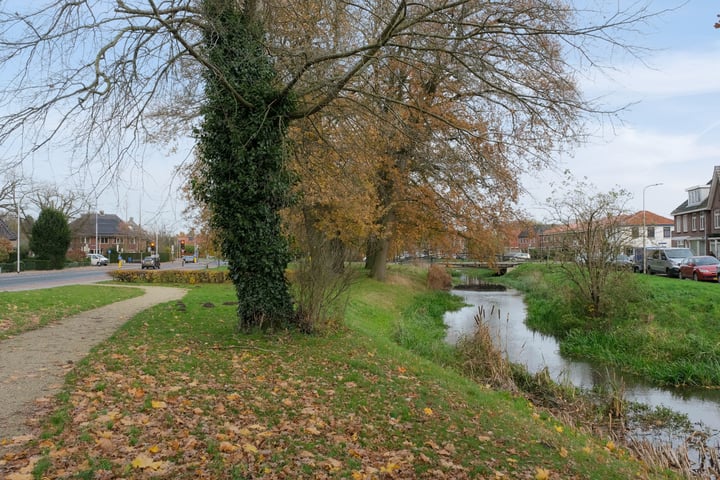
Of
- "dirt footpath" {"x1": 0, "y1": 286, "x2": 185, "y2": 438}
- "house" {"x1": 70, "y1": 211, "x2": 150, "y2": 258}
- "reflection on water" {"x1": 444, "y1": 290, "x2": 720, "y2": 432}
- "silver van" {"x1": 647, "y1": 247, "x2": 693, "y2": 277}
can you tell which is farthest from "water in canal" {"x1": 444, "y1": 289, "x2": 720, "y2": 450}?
"house" {"x1": 70, "y1": 211, "x2": 150, "y2": 258}

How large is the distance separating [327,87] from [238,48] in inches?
79.5

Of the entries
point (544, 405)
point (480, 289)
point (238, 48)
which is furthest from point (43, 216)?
point (544, 405)

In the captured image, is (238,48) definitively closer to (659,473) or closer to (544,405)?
(544,405)

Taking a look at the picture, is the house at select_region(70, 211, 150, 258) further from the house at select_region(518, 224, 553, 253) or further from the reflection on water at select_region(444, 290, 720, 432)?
the reflection on water at select_region(444, 290, 720, 432)

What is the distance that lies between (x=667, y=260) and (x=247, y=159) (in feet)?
106

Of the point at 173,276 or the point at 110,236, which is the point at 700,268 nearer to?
the point at 173,276

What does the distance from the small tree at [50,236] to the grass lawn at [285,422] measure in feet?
152

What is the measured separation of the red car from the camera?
2716 cm

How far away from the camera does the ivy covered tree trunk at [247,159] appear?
9.62 m

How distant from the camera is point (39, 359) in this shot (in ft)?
26.3

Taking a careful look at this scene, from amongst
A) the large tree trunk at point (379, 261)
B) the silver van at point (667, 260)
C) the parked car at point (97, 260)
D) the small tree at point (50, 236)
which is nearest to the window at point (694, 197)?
the silver van at point (667, 260)

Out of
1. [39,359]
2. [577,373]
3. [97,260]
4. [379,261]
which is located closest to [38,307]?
[39,359]

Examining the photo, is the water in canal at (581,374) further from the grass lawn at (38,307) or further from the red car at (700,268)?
the red car at (700,268)

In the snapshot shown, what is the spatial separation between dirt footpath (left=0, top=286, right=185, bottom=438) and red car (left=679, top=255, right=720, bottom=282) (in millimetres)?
28104
